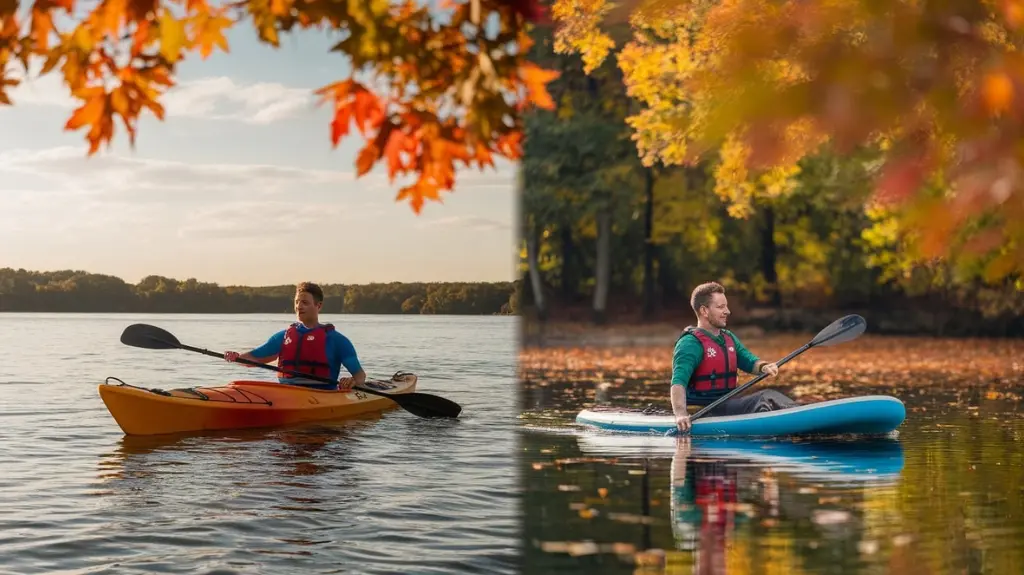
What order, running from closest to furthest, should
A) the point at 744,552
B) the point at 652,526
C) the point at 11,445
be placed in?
the point at 744,552 → the point at 652,526 → the point at 11,445

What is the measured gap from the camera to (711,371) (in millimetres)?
9633

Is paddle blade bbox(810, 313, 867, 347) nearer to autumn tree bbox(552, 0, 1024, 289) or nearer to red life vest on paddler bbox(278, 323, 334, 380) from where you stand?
red life vest on paddler bbox(278, 323, 334, 380)

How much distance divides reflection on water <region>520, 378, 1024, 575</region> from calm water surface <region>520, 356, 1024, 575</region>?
1 cm

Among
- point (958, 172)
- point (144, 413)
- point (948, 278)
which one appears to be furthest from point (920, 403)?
point (948, 278)

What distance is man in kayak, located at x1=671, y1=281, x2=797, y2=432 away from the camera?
9102 mm

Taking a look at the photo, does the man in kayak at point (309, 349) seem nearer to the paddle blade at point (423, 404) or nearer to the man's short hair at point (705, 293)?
the paddle blade at point (423, 404)

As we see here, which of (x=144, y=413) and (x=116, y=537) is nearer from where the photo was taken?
(x=116, y=537)

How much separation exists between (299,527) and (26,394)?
15.8 meters

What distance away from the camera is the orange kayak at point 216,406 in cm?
1234

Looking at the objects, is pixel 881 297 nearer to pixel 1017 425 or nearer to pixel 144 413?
pixel 1017 425

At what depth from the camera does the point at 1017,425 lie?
38.5 feet

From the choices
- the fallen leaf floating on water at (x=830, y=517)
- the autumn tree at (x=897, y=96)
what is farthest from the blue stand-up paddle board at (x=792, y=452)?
the autumn tree at (x=897, y=96)

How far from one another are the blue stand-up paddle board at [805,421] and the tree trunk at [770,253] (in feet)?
65.8

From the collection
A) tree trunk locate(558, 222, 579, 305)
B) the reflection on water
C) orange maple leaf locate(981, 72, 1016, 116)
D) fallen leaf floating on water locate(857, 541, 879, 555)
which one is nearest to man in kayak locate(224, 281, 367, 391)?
the reflection on water
